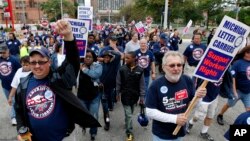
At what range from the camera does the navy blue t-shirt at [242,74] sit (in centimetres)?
542

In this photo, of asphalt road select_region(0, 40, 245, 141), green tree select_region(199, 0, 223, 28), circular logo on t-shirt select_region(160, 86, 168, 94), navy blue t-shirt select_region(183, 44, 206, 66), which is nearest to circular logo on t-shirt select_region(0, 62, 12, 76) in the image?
asphalt road select_region(0, 40, 245, 141)

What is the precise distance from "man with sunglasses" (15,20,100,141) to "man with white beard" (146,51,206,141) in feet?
2.80

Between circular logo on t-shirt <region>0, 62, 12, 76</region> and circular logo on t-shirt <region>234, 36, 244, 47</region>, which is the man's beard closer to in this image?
circular logo on t-shirt <region>234, 36, 244, 47</region>

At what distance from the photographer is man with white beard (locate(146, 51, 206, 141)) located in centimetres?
317

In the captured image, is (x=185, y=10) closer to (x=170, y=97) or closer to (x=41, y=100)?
(x=170, y=97)

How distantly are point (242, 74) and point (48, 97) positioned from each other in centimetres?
419

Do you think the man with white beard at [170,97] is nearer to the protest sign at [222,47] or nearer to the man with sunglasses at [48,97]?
the protest sign at [222,47]

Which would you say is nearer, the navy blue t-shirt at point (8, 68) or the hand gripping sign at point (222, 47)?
the hand gripping sign at point (222, 47)

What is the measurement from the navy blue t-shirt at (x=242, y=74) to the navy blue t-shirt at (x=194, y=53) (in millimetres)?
1598

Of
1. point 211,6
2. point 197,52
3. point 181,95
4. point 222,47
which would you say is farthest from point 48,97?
point 211,6

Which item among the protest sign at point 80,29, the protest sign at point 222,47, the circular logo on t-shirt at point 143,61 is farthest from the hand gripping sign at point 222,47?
the circular logo on t-shirt at point 143,61

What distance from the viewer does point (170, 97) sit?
Result: 3193 millimetres

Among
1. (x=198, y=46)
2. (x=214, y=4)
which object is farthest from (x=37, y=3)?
(x=198, y=46)

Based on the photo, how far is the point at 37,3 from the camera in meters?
94.2
